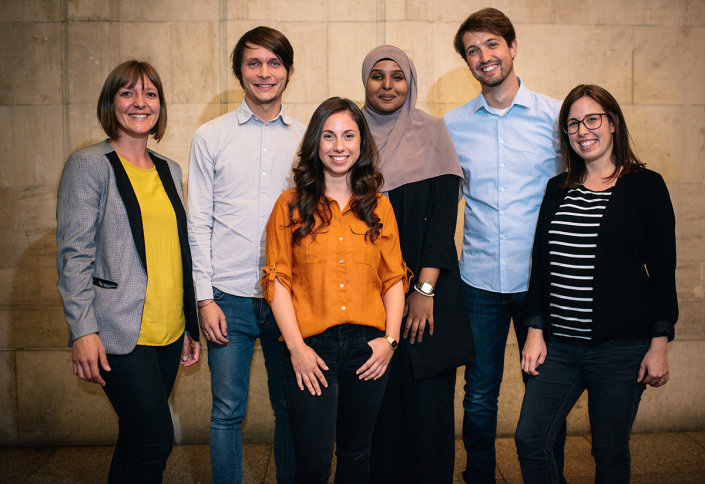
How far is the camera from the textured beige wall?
3422mm

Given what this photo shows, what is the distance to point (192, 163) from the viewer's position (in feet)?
7.80

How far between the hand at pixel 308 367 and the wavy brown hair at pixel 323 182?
396 millimetres

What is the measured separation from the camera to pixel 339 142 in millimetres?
2018

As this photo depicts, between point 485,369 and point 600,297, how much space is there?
0.80 metres

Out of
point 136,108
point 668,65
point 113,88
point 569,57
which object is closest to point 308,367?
point 136,108

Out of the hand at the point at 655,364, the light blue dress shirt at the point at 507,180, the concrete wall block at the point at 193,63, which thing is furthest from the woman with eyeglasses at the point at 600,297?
the concrete wall block at the point at 193,63

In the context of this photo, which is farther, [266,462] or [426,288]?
[266,462]

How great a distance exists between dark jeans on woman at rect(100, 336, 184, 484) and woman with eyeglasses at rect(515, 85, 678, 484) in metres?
1.38

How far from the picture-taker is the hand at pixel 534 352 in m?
2.16

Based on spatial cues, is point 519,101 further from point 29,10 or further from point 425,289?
point 29,10

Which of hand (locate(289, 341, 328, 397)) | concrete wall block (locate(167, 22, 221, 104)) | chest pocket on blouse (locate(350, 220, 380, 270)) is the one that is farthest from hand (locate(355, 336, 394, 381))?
concrete wall block (locate(167, 22, 221, 104))

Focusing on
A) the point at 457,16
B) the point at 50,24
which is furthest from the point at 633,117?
the point at 50,24

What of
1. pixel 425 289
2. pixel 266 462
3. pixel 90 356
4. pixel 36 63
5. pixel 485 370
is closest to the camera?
pixel 90 356

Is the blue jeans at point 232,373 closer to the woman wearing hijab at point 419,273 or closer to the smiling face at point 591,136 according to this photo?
the woman wearing hijab at point 419,273
